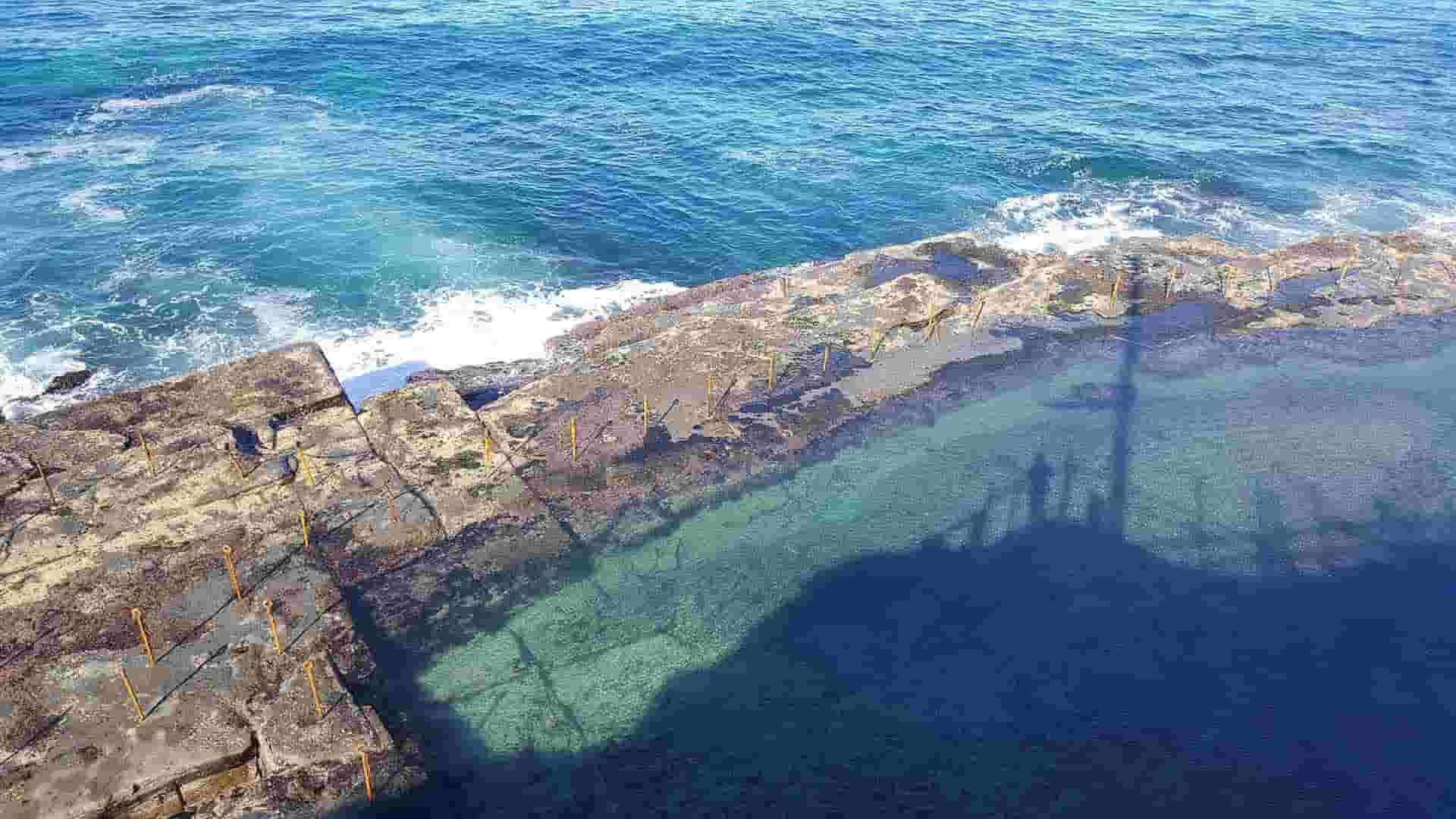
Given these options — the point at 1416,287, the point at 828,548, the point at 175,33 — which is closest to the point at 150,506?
the point at 828,548

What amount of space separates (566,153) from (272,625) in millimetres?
30796

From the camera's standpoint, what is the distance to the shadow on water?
605 inches

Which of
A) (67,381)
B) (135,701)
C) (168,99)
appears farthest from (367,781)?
(168,99)

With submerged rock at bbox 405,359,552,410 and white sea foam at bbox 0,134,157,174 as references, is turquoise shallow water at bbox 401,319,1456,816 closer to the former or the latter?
submerged rock at bbox 405,359,552,410

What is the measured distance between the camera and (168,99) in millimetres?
45781

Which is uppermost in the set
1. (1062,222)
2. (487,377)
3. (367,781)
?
(1062,222)

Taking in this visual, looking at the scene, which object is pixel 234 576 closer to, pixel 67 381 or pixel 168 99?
pixel 67 381

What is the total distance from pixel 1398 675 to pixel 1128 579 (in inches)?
200

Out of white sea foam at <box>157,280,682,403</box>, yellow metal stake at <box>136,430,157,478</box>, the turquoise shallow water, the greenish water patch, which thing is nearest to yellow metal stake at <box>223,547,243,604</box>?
yellow metal stake at <box>136,430,157,478</box>

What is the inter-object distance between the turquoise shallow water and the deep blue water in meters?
13.9

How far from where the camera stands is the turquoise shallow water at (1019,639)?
1569 cm

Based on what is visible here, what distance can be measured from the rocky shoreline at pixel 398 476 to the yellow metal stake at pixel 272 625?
2.6 inches

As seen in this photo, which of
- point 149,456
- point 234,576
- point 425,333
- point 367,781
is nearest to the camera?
point 367,781

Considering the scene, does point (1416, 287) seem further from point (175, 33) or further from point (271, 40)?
point (175, 33)
